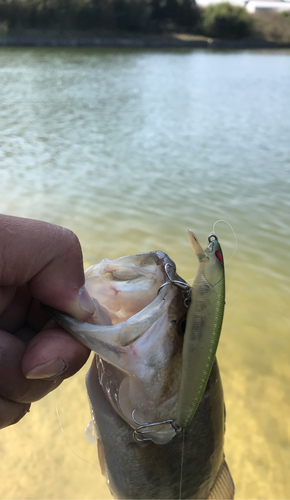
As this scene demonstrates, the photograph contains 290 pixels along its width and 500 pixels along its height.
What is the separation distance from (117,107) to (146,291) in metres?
14.8

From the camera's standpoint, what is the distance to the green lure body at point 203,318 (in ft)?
3.89

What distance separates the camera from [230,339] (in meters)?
3.90

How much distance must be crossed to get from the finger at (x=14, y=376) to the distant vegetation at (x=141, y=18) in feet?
180

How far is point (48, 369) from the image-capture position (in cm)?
133

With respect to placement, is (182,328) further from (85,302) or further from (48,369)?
(48,369)

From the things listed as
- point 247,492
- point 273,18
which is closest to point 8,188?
point 247,492

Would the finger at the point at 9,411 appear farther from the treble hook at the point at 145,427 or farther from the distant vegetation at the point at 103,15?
the distant vegetation at the point at 103,15

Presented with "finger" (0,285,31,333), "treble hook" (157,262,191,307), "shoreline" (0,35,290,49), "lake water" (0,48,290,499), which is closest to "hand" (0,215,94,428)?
"finger" (0,285,31,333)

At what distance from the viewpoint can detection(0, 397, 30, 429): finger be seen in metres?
1.42

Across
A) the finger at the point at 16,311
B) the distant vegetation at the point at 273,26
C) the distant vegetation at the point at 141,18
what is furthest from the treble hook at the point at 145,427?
the distant vegetation at the point at 273,26

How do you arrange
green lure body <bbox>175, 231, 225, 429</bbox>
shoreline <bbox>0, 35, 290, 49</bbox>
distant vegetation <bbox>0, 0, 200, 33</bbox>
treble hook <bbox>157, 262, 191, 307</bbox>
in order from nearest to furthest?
green lure body <bbox>175, 231, 225, 429</bbox> → treble hook <bbox>157, 262, 191, 307</bbox> → shoreline <bbox>0, 35, 290, 49</bbox> → distant vegetation <bbox>0, 0, 200, 33</bbox>

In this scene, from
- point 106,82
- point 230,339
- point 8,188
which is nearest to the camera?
point 230,339

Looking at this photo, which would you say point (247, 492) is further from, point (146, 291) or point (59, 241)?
point (59, 241)

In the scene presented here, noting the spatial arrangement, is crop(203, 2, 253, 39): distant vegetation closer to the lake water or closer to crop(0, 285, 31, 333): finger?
the lake water
